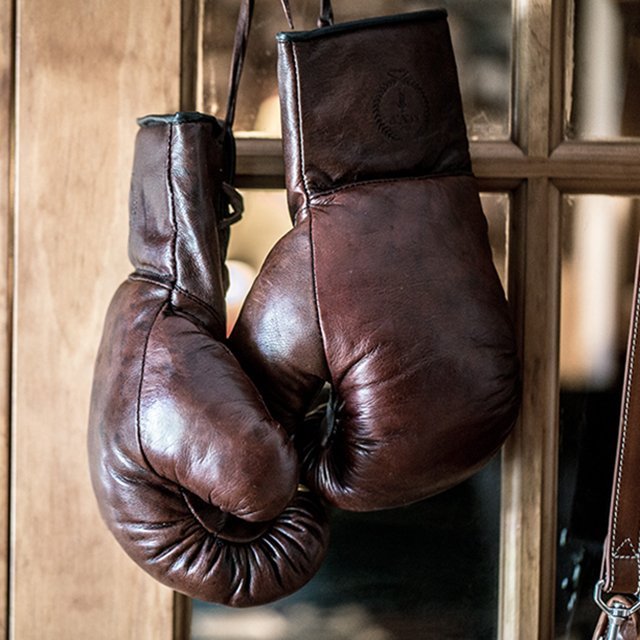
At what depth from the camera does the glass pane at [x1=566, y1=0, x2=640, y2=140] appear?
81 cm

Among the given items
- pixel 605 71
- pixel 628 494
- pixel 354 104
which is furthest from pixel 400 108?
pixel 628 494

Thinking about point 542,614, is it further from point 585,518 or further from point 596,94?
point 596,94

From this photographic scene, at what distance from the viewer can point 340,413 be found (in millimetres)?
676

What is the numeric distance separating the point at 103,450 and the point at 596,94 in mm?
572

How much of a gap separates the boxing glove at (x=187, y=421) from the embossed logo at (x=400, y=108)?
0.14 meters

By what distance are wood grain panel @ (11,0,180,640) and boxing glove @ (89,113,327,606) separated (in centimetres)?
10

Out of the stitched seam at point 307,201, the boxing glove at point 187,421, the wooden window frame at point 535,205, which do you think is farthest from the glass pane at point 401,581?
the stitched seam at point 307,201

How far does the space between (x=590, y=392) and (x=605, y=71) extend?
32 centimetres

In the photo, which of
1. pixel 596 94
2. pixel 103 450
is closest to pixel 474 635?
pixel 103 450

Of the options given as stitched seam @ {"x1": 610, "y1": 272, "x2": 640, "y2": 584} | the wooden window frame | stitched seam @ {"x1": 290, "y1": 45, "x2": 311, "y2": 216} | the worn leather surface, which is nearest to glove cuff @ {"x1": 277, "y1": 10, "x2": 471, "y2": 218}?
stitched seam @ {"x1": 290, "y1": 45, "x2": 311, "y2": 216}

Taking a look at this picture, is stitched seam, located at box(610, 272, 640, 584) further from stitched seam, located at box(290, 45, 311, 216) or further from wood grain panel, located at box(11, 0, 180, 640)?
wood grain panel, located at box(11, 0, 180, 640)

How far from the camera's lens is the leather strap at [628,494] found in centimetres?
73

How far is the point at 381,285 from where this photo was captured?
646mm

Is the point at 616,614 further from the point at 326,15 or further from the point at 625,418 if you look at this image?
the point at 326,15
